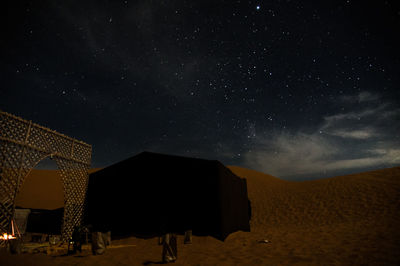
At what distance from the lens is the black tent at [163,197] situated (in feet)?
35.4

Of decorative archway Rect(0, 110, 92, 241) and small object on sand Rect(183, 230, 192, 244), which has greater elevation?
decorative archway Rect(0, 110, 92, 241)

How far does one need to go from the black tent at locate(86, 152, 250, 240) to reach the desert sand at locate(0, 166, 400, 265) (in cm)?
75

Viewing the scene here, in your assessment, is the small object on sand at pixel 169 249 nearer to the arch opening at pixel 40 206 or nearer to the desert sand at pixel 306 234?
the desert sand at pixel 306 234

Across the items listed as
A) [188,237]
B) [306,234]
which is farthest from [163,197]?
[306,234]

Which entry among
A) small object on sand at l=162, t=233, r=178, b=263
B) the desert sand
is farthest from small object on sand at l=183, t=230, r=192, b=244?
small object on sand at l=162, t=233, r=178, b=263

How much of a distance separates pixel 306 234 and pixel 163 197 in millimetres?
7625

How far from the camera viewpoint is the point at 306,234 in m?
11.8

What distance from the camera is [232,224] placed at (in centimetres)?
1226

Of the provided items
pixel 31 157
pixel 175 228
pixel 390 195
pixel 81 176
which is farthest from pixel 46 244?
pixel 390 195

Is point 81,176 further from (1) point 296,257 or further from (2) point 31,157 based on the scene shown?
(1) point 296,257

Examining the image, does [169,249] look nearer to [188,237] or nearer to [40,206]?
[188,237]

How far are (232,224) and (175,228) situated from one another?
321 centimetres

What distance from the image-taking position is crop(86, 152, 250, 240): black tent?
10.8 meters

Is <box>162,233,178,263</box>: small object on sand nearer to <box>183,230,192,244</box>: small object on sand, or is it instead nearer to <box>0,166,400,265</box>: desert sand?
<box>0,166,400,265</box>: desert sand
